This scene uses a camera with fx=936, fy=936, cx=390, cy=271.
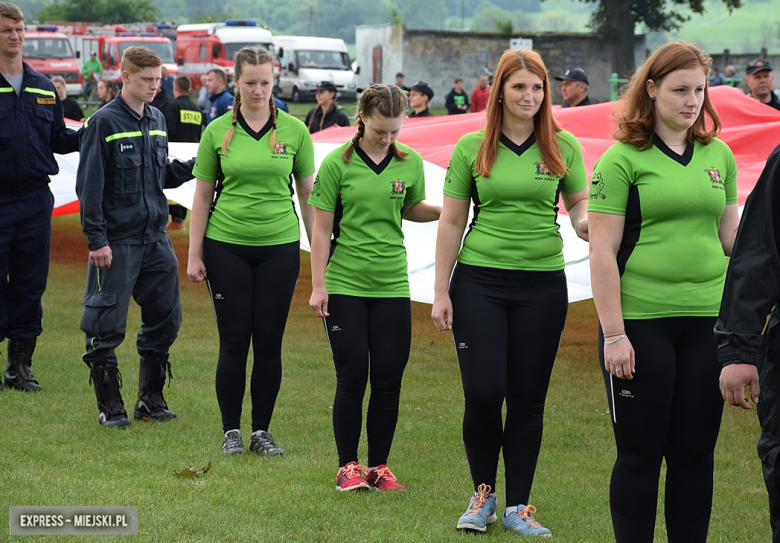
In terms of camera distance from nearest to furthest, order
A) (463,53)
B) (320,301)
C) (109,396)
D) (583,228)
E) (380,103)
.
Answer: (583,228), (380,103), (320,301), (109,396), (463,53)

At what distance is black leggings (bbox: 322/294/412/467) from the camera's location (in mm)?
3848

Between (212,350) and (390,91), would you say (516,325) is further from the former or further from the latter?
(212,350)

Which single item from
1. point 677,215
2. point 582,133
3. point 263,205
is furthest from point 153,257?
point 582,133

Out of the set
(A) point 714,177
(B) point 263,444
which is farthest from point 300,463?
(A) point 714,177

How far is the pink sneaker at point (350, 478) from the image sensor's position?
393cm

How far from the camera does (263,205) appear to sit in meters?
4.28

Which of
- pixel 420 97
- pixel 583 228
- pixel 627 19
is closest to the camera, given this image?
pixel 583 228

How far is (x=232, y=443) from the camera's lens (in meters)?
4.47

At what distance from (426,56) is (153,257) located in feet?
99.9

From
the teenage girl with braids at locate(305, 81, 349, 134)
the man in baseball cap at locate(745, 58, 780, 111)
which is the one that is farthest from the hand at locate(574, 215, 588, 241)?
the teenage girl with braids at locate(305, 81, 349, 134)

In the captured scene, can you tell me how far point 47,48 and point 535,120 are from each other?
3215cm

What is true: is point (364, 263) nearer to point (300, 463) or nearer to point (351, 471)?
point (351, 471)

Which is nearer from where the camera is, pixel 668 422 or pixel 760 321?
pixel 760 321

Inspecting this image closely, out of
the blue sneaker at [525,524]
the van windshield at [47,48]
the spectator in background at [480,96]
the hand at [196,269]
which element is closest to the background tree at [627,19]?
the spectator in background at [480,96]
